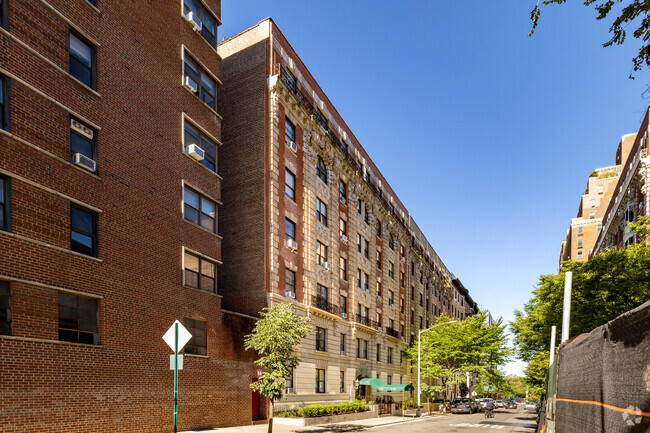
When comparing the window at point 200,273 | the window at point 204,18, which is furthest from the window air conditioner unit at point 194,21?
the window at point 200,273

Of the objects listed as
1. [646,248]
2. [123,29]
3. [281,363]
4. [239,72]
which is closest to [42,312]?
[281,363]

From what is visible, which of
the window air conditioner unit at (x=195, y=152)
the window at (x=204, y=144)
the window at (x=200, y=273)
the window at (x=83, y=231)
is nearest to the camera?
the window at (x=83, y=231)

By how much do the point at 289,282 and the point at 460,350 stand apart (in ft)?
96.2

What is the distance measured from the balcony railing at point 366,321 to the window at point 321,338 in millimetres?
7166

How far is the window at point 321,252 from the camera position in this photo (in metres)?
36.4

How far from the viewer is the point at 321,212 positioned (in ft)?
124

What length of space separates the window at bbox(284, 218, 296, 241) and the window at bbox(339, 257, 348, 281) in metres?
8.45

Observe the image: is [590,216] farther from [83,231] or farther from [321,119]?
[83,231]

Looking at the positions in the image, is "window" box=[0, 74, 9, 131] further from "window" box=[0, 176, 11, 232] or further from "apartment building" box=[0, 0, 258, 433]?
"window" box=[0, 176, 11, 232]

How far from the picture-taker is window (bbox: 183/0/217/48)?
25.2 metres

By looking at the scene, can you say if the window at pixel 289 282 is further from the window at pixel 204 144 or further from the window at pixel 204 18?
the window at pixel 204 18

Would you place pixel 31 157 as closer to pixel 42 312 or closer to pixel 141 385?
pixel 42 312

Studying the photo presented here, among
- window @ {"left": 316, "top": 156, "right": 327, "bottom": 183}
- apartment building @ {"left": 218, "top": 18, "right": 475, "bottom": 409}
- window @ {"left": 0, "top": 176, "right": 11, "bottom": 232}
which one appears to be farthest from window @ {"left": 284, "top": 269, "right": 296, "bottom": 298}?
window @ {"left": 0, "top": 176, "right": 11, "bottom": 232}

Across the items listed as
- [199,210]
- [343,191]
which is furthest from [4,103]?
[343,191]
